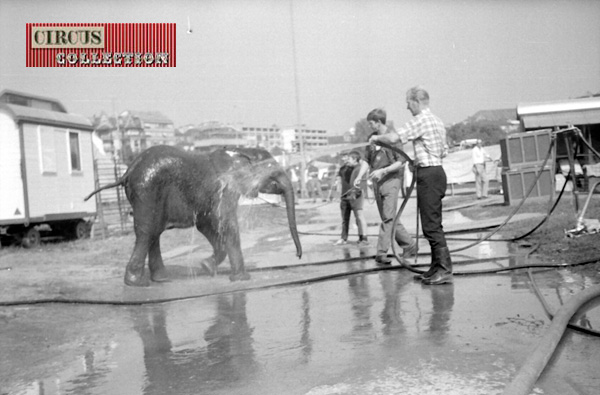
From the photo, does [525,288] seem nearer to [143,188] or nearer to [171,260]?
[143,188]

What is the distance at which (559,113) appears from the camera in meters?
20.8

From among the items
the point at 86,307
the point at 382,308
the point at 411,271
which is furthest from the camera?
the point at 411,271

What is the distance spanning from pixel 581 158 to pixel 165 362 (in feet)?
64.2

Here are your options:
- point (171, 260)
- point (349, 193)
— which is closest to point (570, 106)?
point (349, 193)

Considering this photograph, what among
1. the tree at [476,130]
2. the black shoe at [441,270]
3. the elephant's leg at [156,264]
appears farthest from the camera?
the tree at [476,130]

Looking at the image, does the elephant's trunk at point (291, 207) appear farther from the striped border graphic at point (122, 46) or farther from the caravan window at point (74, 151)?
the caravan window at point (74, 151)

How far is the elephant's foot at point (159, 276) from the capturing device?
8.49 m

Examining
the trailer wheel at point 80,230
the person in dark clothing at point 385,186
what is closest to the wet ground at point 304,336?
the person in dark clothing at point 385,186

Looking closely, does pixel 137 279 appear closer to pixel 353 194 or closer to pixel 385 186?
pixel 385 186

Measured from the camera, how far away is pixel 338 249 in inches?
437

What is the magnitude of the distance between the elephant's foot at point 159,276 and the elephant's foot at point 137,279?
40 centimetres

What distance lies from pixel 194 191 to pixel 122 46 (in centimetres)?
222

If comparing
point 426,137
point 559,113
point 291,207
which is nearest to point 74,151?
point 291,207

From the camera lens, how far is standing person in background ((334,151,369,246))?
11.4 meters
